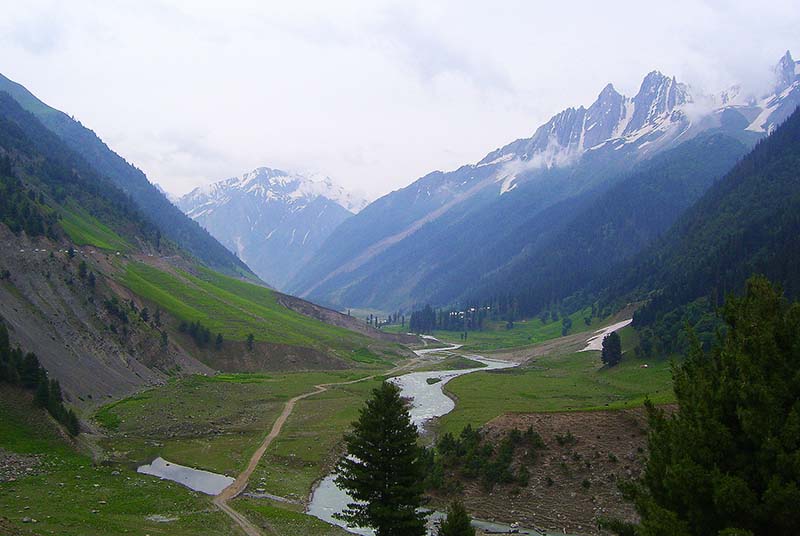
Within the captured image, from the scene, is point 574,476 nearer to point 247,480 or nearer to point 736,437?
point 247,480

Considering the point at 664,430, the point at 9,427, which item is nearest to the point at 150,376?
the point at 9,427

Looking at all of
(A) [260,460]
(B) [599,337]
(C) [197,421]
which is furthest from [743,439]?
(B) [599,337]

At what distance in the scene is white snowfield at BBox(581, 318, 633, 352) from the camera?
179500 millimetres

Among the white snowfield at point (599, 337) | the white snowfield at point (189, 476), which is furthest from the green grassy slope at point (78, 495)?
the white snowfield at point (599, 337)

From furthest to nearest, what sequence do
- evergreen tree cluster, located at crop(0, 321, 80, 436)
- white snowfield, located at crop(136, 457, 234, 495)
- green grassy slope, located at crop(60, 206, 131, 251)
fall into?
Answer: green grassy slope, located at crop(60, 206, 131, 251) → evergreen tree cluster, located at crop(0, 321, 80, 436) → white snowfield, located at crop(136, 457, 234, 495)

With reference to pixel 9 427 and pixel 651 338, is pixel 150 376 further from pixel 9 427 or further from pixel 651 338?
pixel 651 338

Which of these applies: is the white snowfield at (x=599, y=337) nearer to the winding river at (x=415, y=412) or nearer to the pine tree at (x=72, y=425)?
the winding river at (x=415, y=412)

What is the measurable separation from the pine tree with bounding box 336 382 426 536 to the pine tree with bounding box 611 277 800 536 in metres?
15.6

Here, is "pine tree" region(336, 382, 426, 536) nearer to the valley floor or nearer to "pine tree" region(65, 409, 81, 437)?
the valley floor

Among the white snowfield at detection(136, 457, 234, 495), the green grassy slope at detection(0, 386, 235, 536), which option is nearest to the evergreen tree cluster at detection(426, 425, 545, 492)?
the white snowfield at detection(136, 457, 234, 495)

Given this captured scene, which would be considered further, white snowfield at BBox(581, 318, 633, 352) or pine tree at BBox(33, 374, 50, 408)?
white snowfield at BBox(581, 318, 633, 352)

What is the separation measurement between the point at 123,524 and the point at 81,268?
327 feet

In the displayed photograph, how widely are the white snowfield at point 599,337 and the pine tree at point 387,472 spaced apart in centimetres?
15172

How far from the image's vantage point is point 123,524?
39406mm
